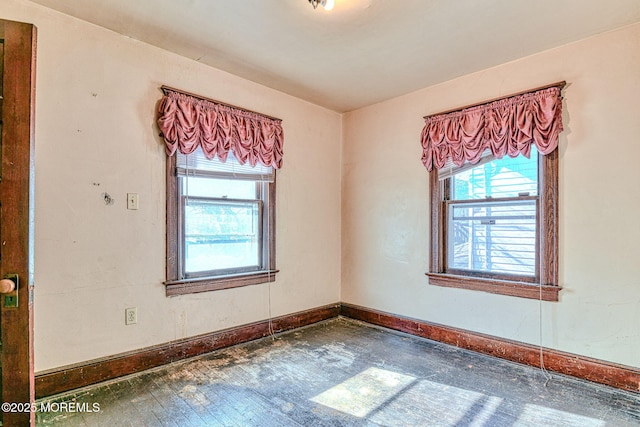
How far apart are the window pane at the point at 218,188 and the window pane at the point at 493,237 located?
2.11 meters

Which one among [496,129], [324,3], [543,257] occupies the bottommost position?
[543,257]

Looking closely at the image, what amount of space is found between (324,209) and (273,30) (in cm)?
219

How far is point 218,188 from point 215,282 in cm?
90

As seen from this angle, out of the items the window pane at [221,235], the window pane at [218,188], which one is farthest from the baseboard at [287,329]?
the window pane at [218,188]

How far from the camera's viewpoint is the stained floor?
2002 millimetres

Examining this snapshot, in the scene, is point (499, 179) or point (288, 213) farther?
point (288, 213)

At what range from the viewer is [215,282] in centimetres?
309

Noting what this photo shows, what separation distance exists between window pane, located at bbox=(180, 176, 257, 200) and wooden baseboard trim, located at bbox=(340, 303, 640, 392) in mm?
2027

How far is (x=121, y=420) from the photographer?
1974 mm

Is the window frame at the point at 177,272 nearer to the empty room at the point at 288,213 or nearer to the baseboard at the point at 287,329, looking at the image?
the empty room at the point at 288,213

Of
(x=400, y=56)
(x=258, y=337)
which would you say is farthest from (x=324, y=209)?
(x=400, y=56)

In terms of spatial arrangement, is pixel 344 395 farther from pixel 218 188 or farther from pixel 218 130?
pixel 218 130

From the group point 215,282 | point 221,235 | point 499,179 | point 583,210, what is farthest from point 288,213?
point 583,210

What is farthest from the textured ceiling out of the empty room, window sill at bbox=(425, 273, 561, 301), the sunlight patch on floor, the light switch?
the sunlight patch on floor
